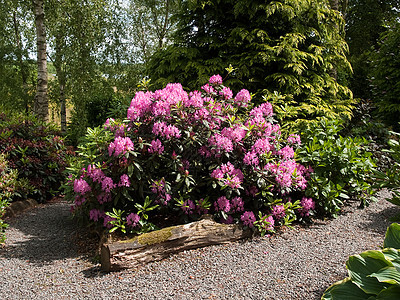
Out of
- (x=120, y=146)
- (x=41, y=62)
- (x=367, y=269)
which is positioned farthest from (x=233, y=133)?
(x=41, y=62)

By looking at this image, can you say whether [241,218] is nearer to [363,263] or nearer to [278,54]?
[363,263]

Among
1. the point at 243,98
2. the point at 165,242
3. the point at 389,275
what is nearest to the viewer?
the point at 389,275

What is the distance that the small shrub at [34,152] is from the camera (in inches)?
208

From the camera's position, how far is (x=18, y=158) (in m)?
5.42

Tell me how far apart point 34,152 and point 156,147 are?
10.4ft

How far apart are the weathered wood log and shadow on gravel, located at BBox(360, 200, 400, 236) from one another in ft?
5.32

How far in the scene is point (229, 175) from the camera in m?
3.67

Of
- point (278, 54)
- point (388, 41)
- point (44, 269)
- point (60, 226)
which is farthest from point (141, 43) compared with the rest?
point (44, 269)

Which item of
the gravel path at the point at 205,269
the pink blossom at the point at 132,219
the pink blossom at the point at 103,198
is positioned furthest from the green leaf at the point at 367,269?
the pink blossom at the point at 103,198

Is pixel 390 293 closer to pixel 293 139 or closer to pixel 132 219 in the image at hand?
pixel 132 219

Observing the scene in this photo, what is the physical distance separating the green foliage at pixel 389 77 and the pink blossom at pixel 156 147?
7.46 m

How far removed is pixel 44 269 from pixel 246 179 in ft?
7.54

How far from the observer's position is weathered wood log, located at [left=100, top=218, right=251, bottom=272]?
2.97 metres

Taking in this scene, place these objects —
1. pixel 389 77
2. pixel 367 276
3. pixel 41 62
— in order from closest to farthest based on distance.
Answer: pixel 367 276 < pixel 41 62 < pixel 389 77
